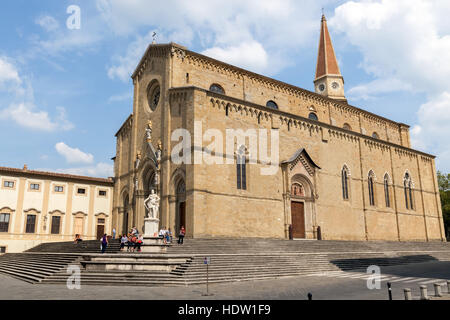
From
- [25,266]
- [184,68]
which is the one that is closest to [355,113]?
[184,68]

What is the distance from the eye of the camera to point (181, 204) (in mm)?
25453

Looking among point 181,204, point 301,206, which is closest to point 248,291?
point 181,204

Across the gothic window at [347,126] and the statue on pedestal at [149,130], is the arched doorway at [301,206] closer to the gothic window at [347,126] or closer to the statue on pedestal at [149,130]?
the gothic window at [347,126]

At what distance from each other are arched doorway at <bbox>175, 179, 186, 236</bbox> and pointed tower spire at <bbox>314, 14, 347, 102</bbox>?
2521cm

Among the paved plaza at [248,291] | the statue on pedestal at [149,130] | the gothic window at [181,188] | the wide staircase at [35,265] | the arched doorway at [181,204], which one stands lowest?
the paved plaza at [248,291]

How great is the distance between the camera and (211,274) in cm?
1549

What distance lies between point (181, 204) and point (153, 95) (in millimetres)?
10514

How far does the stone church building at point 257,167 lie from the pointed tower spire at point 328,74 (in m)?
5.28

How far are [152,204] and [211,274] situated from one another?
7.37 m

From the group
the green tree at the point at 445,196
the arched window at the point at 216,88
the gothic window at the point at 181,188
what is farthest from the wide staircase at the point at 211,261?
the green tree at the point at 445,196

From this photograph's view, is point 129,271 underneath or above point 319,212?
underneath

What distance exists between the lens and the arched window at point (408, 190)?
129ft
